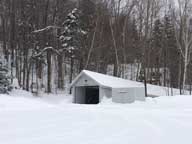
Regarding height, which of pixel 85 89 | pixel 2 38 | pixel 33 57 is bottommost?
pixel 85 89

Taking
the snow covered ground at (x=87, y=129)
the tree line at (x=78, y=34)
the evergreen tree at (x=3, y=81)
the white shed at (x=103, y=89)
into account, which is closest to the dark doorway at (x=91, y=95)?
the white shed at (x=103, y=89)

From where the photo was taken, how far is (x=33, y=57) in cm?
2891

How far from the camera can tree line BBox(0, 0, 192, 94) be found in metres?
29.7

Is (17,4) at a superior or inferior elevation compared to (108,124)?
superior

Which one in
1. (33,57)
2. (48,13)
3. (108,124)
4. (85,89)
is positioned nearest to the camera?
(108,124)

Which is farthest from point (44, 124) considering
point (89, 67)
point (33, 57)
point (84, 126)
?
point (89, 67)

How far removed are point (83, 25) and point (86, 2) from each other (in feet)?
8.73

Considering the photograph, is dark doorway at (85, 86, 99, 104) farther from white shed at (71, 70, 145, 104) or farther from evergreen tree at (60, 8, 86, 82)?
evergreen tree at (60, 8, 86, 82)

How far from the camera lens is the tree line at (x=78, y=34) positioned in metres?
29.7

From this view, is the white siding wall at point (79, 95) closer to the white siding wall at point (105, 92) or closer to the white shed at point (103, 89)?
the white shed at point (103, 89)

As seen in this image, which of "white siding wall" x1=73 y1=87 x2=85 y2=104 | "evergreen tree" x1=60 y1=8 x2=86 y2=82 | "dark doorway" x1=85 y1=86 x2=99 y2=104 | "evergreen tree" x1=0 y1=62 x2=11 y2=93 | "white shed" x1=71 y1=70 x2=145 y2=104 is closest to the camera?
"white shed" x1=71 y1=70 x2=145 y2=104

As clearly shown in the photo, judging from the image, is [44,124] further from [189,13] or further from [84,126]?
[189,13]

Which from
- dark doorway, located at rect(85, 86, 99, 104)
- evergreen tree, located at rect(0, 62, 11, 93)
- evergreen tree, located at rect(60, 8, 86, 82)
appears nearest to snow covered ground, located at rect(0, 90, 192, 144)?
dark doorway, located at rect(85, 86, 99, 104)

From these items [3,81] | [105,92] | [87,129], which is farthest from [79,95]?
[87,129]
